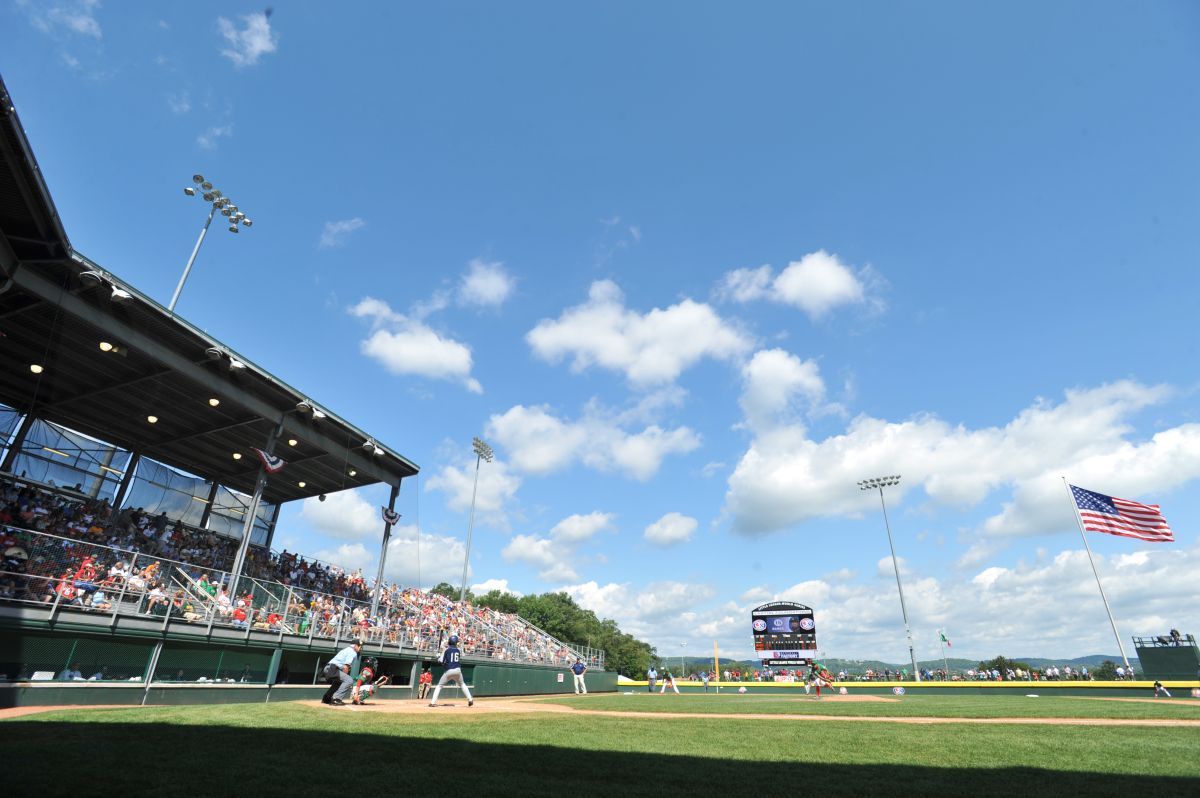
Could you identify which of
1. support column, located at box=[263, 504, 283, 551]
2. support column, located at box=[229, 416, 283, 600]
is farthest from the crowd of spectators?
support column, located at box=[263, 504, 283, 551]

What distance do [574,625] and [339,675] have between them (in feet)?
309

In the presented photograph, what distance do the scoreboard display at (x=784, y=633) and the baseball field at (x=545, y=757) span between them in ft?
156

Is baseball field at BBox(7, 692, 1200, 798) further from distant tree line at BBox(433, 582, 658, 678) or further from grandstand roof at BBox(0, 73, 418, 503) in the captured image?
distant tree line at BBox(433, 582, 658, 678)

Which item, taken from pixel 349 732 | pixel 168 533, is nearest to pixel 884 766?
pixel 349 732

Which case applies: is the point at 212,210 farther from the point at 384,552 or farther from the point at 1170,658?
the point at 1170,658

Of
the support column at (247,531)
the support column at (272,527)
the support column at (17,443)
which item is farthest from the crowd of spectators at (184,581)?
the support column at (272,527)

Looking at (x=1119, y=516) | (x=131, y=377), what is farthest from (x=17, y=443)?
(x=1119, y=516)

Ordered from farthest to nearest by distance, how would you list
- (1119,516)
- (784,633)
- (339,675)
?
(784,633), (1119,516), (339,675)

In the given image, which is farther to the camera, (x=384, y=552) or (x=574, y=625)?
(x=574, y=625)

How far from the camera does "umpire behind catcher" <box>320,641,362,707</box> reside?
14.3 meters

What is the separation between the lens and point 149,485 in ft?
88.1

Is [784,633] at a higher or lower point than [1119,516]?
lower

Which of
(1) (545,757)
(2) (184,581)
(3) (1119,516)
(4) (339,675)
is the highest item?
(3) (1119,516)

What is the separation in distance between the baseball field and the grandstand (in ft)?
13.0
